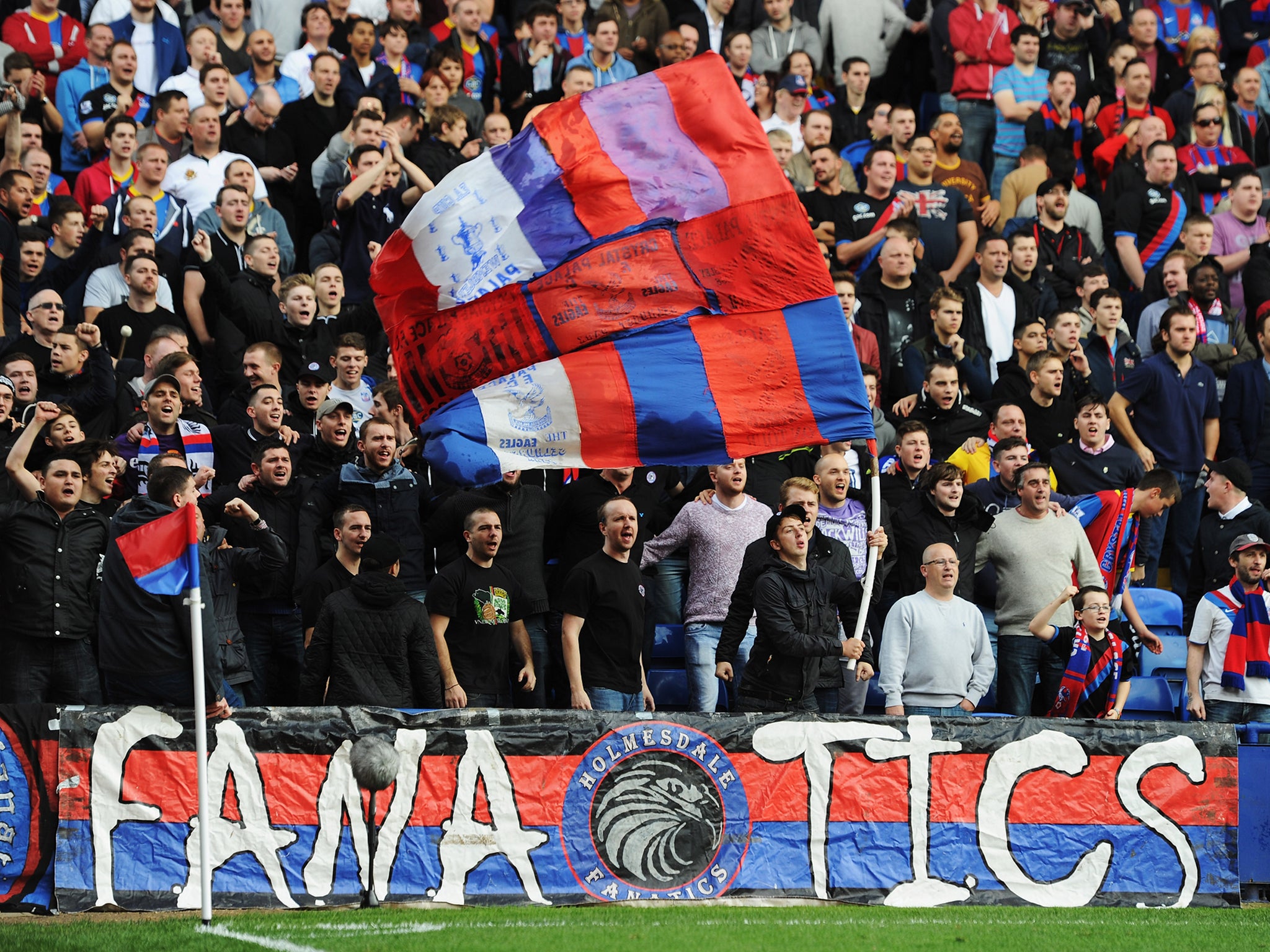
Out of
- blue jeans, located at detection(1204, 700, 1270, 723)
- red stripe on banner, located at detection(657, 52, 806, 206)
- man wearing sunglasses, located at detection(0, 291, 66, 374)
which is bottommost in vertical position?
blue jeans, located at detection(1204, 700, 1270, 723)

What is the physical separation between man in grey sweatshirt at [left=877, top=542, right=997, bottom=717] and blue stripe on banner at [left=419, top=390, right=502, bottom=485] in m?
3.08

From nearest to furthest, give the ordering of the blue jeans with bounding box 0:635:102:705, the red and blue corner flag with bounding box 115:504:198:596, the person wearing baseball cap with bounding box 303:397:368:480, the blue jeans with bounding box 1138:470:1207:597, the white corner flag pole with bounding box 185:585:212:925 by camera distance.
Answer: the white corner flag pole with bounding box 185:585:212:925
the red and blue corner flag with bounding box 115:504:198:596
the blue jeans with bounding box 0:635:102:705
the person wearing baseball cap with bounding box 303:397:368:480
the blue jeans with bounding box 1138:470:1207:597

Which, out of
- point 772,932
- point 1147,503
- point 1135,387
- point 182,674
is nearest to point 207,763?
point 182,674

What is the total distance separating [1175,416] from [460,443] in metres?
7.77

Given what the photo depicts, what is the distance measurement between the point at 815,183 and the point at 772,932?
9.47 meters

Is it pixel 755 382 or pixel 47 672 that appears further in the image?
pixel 47 672

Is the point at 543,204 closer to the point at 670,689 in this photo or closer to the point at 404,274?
the point at 404,274

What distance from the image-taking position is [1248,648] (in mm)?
10891

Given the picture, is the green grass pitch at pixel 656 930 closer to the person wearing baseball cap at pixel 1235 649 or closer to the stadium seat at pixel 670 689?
the person wearing baseball cap at pixel 1235 649

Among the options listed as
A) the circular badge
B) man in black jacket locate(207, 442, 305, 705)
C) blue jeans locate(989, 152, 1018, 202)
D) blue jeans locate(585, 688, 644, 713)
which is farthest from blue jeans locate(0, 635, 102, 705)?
blue jeans locate(989, 152, 1018, 202)

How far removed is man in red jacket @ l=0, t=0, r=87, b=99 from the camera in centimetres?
1638

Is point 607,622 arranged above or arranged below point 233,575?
below

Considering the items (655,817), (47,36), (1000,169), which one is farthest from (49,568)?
(1000,169)

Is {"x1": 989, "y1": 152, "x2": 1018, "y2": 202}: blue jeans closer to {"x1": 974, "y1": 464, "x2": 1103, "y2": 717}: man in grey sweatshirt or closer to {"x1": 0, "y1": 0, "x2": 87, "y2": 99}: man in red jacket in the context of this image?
{"x1": 974, "y1": 464, "x2": 1103, "y2": 717}: man in grey sweatshirt
